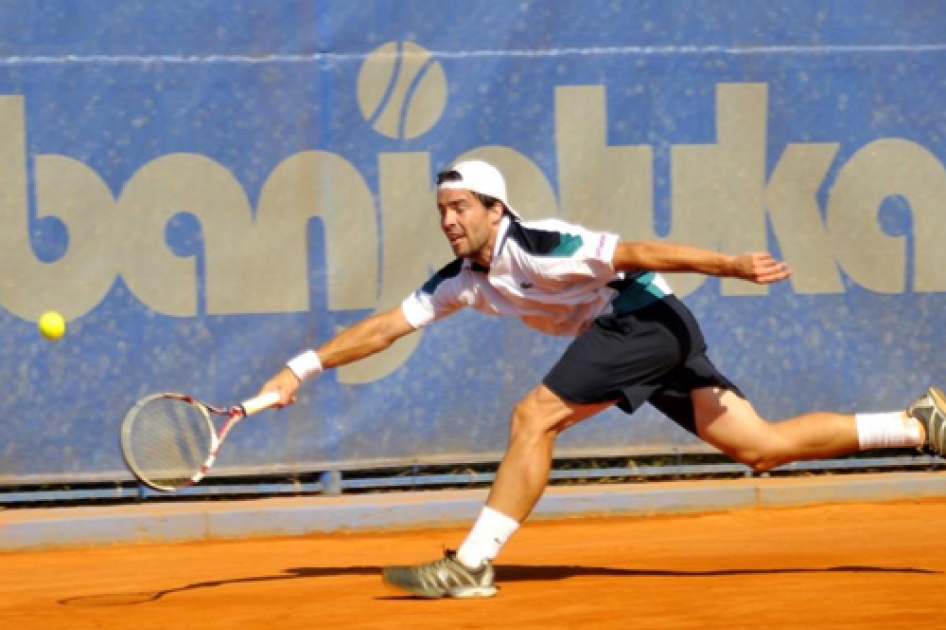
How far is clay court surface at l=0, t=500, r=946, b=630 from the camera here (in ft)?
20.6

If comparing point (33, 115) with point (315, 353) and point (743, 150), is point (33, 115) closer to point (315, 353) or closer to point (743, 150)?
point (315, 353)

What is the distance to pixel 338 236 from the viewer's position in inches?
358

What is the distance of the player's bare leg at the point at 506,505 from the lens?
6.61 meters

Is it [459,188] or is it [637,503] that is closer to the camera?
[459,188]

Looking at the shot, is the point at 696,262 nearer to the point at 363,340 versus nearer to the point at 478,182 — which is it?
the point at 478,182

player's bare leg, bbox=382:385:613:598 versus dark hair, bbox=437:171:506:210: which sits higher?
dark hair, bbox=437:171:506:210

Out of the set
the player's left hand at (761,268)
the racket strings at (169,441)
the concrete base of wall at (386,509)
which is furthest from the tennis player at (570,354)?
the concrete base of wall at (386,509)

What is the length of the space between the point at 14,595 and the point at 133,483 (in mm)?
1791

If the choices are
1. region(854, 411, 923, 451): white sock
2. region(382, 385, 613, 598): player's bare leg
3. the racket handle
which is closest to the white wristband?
the racket handle

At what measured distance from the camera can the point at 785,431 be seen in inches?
275

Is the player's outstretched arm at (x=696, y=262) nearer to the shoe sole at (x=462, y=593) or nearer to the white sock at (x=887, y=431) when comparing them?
the white sock at (x=887, y=431)

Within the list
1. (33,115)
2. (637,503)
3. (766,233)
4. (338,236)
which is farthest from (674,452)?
(33,115)

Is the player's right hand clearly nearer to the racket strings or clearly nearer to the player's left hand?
the racket strings

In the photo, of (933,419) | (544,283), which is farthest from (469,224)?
(933,419)
